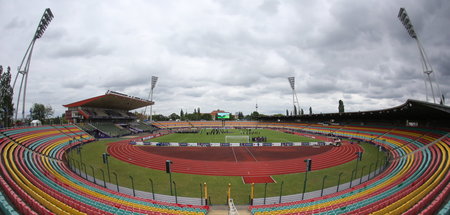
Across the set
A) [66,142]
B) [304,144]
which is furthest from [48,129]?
[304,144]

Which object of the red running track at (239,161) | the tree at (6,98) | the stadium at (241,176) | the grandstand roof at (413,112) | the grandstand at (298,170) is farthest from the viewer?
the tree at (6,98)

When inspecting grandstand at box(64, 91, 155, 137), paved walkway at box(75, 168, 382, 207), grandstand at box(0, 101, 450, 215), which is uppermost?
grandstand at box(64, 91, 155, 137)

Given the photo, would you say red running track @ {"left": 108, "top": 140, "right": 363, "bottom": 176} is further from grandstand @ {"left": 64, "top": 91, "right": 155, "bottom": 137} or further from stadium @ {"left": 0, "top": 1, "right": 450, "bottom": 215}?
grandstand @ {"left": 64, "top": 91, "right": 155, "bottom": 137}

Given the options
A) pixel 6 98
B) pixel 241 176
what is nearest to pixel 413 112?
pixel 241 176

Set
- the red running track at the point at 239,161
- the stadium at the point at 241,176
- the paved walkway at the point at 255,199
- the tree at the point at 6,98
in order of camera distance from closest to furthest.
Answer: the stadium at the point at 241,176
the paved walkway at the point at 255,199
the red running track at the point at 239,161
the tree at the point at 6,98

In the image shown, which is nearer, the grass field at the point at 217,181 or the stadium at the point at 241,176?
the stadium at the point at 241,176

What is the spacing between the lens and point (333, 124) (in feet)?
188

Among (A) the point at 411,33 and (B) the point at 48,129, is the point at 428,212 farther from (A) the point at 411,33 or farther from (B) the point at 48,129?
(B) the point at 48,129

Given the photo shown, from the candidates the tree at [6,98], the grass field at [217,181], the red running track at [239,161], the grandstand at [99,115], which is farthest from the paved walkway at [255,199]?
the tree at [6,98]

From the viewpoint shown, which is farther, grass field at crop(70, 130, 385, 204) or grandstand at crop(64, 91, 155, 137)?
grandstand at crop(64, 91, 155, 137)

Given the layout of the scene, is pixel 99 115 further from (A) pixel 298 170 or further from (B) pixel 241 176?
(A) pixel 298 170

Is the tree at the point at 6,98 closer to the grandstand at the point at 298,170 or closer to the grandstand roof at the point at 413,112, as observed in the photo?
the grandstand at the point at 298,170

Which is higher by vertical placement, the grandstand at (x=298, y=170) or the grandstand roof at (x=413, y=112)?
the grandstand roof at (x=413, y=112)

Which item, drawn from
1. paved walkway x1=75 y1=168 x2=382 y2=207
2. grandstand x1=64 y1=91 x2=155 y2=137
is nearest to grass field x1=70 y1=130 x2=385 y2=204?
paved walkway x1=75 y1=168 x2=382 y2=207
